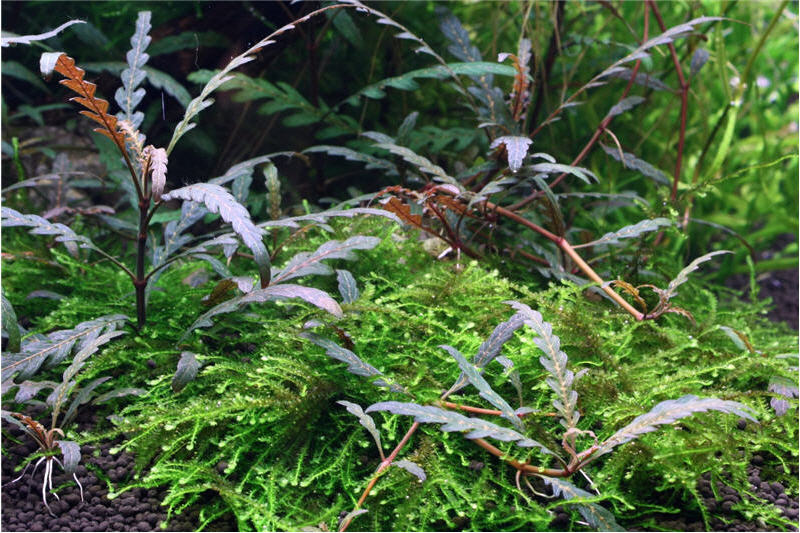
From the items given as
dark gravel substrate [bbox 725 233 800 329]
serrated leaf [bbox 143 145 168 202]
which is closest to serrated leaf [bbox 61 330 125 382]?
serrated leaf [bbox 143 145 168 202]

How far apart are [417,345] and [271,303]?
44 cm

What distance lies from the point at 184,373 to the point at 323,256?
1.15ft

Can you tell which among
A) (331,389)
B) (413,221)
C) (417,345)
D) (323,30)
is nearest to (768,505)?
(417,345)

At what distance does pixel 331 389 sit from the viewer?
1.23 meters

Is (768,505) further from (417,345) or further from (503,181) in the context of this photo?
(503,181)

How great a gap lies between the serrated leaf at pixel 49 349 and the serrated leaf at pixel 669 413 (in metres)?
0.99

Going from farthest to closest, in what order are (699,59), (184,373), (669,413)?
1. (699,59)
2. (184,373)
3. (669,413)

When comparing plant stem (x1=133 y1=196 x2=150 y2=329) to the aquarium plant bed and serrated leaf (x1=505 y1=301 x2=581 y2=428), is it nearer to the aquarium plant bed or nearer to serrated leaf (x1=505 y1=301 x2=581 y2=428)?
the aquarium plant bed

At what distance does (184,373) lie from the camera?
1.21 m

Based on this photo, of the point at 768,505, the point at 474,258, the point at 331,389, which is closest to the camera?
the point at 768,505

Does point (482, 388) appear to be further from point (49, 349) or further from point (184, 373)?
point (49, 349)

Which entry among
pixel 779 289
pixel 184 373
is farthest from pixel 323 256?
pixel 779 289

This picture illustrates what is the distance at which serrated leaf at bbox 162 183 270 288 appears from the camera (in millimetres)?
1095

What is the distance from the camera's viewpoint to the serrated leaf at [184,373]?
1.21 m
